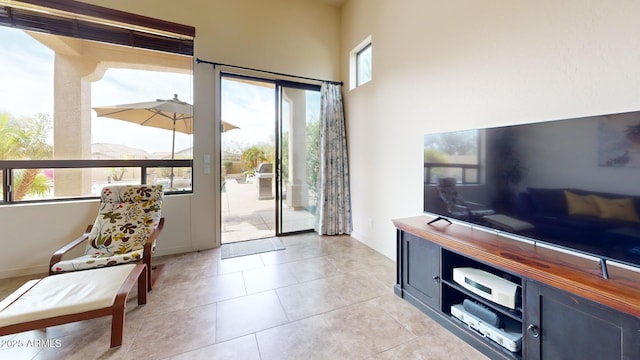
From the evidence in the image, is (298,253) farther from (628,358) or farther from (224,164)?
(628,358)

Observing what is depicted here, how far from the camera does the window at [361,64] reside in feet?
12.2

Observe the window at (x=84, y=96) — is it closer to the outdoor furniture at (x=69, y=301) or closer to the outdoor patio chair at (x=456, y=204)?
the outdoor furniture at (x=69, y=301)

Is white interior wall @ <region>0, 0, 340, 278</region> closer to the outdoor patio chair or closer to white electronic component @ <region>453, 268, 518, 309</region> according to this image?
the outdoor patio chair

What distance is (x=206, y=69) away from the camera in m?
3.38

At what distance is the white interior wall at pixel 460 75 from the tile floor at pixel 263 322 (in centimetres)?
112

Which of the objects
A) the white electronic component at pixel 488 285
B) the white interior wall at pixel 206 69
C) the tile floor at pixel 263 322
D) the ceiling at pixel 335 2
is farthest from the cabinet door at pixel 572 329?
the ceiling at pixel 335 2

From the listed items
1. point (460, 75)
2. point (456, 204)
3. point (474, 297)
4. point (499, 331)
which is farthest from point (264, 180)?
point (499, 331)

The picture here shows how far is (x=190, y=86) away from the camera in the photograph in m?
3.46

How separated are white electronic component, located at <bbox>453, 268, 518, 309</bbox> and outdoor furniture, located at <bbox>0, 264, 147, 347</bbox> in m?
2.36

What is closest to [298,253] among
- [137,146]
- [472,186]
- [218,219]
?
[218,219]

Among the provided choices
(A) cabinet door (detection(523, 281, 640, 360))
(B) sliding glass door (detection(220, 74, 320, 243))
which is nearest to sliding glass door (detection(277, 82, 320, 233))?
(B) sliding glass door (detection(220, 74, 320, 243))

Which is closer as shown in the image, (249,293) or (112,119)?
(249,293)

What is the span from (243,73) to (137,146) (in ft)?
5.71

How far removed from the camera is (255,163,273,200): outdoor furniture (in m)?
3.95
